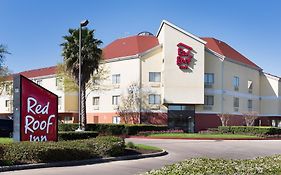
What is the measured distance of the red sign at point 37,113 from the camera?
18219mm

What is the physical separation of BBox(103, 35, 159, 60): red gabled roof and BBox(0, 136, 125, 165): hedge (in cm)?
3440

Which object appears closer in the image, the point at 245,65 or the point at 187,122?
the point at 187,122

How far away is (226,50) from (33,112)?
44199 mm

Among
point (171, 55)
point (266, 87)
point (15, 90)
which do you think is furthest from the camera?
point (266, 87)

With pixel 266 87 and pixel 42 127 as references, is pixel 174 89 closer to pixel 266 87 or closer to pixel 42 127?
pixel 266 87

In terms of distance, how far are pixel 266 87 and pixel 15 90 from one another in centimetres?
4992

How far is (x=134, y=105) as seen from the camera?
50812mm

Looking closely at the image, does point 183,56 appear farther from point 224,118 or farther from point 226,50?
point 226,50

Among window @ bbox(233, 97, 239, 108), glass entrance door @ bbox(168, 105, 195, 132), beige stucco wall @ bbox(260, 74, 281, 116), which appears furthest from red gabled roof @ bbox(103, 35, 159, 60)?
beige stucco wall @ bbox(260, 74, 281, 116)

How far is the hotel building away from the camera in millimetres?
49625

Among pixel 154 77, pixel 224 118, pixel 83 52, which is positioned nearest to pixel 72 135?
pixel 83 52

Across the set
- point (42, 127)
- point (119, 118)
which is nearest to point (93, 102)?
point (119, 118)

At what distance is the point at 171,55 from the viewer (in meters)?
49.5

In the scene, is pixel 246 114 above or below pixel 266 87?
below
